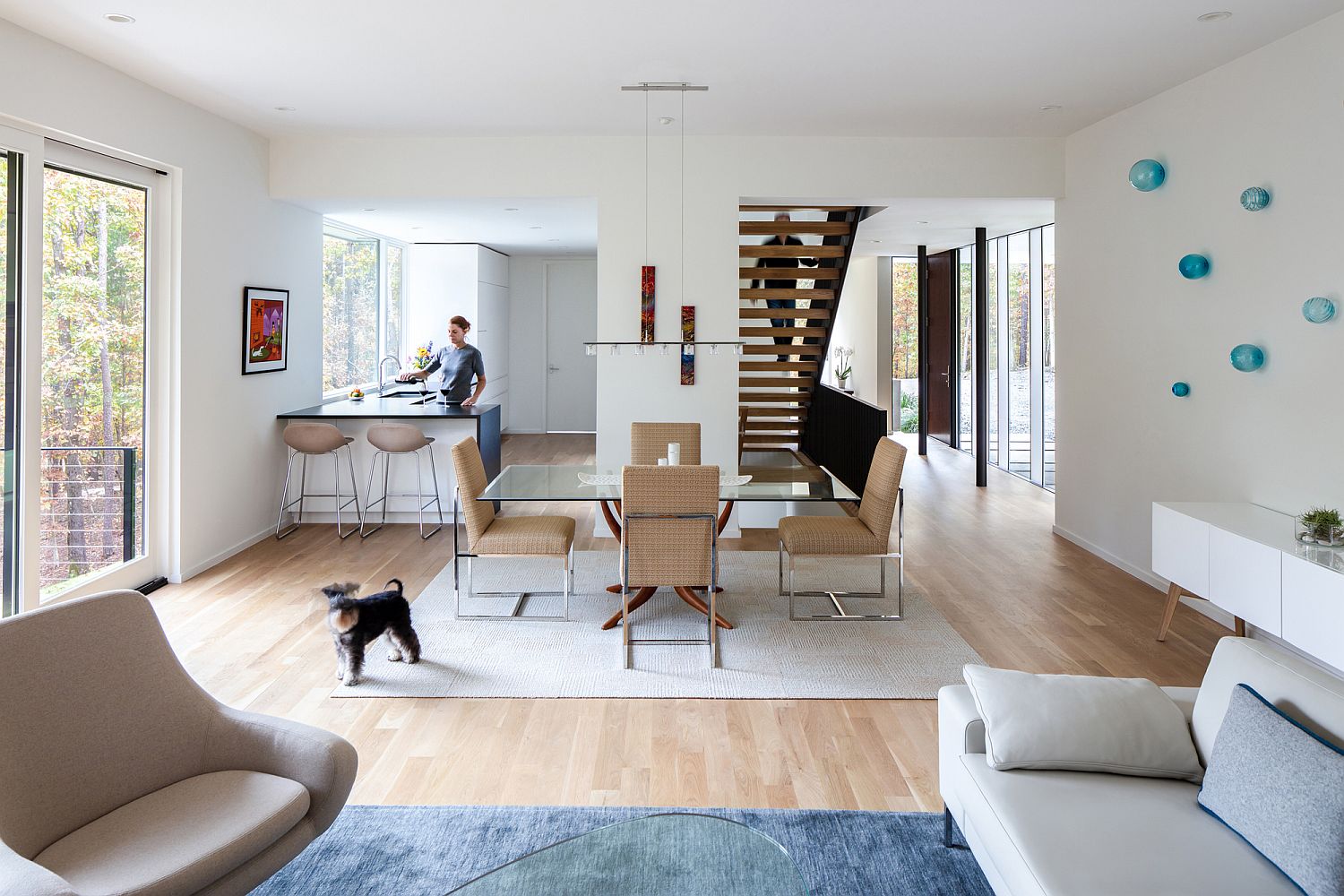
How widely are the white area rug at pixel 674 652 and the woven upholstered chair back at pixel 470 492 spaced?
473mm

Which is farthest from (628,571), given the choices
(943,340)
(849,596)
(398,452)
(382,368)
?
(943,340)

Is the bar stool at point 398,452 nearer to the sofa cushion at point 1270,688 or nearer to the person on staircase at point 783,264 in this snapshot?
the person on staircase at point 783,264

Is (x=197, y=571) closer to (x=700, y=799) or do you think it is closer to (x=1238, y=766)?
(x=700, y=799)

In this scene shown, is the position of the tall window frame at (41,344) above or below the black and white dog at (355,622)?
above

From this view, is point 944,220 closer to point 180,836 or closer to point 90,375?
point 90,375

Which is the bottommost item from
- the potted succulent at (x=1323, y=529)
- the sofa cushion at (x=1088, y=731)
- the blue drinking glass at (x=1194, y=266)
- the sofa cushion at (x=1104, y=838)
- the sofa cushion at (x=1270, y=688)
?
the sofa cushion at (x=1104, y=838)

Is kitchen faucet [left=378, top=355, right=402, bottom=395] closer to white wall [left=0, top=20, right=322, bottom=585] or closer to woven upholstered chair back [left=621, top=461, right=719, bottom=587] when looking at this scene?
white wall [left=0, top=20, right=322, bottom=585]

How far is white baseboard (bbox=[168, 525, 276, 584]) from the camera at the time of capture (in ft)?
18.2

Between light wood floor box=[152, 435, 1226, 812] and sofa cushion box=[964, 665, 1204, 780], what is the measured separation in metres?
0.75

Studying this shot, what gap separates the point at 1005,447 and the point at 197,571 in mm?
7475

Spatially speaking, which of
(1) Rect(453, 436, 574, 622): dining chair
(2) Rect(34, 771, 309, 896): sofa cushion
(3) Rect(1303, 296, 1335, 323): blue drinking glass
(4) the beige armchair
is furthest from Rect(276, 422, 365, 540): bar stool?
(3) Rect(1303, 296, 1335, 323): blue drinking glass

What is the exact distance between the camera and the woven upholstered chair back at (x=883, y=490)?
15.3ft

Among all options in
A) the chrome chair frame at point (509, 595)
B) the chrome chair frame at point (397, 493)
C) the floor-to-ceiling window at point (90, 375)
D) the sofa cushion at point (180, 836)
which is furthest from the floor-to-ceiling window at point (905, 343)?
the sofa cushion at point (180, 836)

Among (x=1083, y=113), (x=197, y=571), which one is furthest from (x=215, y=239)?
(x=1083, y=113)
